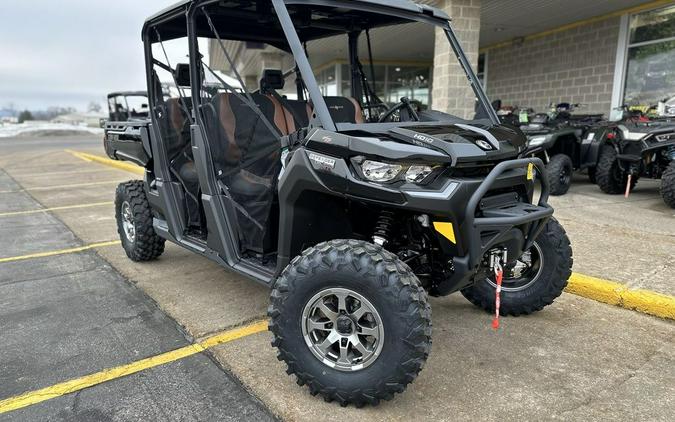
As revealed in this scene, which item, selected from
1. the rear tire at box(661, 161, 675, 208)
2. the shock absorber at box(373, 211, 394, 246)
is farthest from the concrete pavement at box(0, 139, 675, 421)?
the rear tire at box(661, 161, 675, 208)

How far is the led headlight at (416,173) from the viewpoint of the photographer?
7.91 feet

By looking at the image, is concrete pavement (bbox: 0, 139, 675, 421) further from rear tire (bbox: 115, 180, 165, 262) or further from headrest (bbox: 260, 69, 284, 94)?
headrest (bbox: 260, 69, 284, 94)

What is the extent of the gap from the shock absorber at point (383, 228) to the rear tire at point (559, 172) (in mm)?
6246

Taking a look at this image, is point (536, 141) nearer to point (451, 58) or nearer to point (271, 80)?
point (451, 58)

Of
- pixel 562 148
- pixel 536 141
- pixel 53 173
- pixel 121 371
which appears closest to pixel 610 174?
pixel 562 148

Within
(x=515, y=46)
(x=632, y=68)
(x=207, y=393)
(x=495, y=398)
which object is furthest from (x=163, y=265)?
(x=515, y=46)

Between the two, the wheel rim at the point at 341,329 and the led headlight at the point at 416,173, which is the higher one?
the led headlight at the point at 416,173

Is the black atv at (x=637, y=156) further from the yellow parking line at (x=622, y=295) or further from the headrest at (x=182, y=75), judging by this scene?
the headrest at (x=182, y=75)

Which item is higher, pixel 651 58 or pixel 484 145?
pixel 651 58

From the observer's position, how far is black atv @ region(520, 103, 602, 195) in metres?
8.27

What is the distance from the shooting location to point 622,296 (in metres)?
3.79

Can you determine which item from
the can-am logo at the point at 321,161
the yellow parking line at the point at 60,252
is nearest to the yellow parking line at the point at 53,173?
the yellow parking line at the point at 60,252

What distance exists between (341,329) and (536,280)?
173cm

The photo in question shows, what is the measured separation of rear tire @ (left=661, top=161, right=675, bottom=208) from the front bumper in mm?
5049
